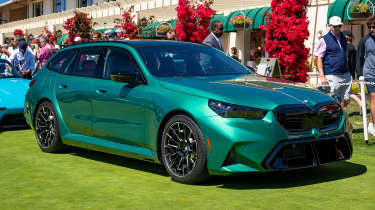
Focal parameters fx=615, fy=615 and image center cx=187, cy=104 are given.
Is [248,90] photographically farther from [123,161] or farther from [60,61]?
[60,61]

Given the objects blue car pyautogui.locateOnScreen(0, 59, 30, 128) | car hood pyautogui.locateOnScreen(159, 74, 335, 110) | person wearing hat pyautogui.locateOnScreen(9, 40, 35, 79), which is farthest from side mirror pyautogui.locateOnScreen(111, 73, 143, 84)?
person wearing hat pyautogui.locateOnScreen(9, 40, 35, 79)

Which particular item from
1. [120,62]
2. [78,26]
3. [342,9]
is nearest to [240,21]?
[342,9]

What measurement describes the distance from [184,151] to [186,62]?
1383 mm

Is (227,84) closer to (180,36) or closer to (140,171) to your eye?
(140,171)

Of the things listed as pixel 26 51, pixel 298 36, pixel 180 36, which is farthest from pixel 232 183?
pixel 180 36

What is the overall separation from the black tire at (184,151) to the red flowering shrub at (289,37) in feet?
30.2

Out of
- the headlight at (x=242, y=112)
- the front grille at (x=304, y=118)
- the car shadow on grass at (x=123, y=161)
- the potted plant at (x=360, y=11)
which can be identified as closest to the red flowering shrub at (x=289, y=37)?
the potted plant at (x=360, y=11)

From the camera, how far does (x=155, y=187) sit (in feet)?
19.9

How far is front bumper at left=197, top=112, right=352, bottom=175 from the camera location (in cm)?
568

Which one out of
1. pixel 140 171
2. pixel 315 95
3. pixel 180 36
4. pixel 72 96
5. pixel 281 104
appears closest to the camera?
pixel 281 104

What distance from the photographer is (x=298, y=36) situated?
14.9m

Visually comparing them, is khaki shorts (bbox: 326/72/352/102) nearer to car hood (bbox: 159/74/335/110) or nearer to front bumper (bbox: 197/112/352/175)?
car hood (bbox: 159/74/335/110)

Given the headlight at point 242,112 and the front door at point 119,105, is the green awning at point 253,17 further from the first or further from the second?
the headlight at point 242,112

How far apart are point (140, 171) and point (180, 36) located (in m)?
13.5
